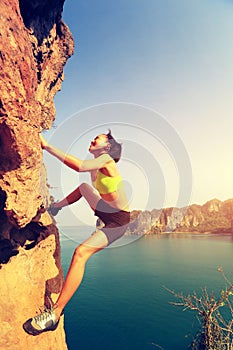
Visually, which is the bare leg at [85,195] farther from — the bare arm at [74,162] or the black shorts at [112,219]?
the bare arm at [74,162]

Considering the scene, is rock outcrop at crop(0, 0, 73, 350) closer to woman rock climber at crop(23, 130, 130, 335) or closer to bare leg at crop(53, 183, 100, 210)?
woman rock climber at crop(23, 130, 130, 335)

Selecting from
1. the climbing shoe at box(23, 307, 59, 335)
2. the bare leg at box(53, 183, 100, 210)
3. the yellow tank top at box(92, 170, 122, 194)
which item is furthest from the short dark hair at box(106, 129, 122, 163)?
the climbing shoe at box(23, 307, 59, 335)

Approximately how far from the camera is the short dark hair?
3.12 meters

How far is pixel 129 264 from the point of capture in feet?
100

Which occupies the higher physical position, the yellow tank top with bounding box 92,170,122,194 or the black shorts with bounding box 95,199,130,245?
the yellow tank top with bounding box 92,170,122,194

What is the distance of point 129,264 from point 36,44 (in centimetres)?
3052

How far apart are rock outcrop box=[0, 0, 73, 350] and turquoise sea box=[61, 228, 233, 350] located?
43.8 inches

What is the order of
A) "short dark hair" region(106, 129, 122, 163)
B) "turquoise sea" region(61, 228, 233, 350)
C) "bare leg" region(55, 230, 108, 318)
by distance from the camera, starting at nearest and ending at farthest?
"bare leg" region(55, 230, 108, 318) < "short dark hair" region(106, 129, 122, 163) < "turquoise sea" region(61, 228, 233, 350)

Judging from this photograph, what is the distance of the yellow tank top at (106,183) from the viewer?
291cm

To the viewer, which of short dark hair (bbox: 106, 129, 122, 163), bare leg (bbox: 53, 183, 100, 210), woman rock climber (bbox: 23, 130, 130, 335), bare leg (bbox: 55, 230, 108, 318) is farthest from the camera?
bare leg (bbox: 53, 183, 100, 210)

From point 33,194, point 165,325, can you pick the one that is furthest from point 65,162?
point 165,325

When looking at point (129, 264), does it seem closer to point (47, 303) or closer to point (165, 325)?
point (165, 325)

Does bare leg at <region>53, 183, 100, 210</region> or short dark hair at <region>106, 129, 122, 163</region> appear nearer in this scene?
short dark hair at <region>106, 129, 122, 163</region>

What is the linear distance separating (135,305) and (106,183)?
17346 millimetres
